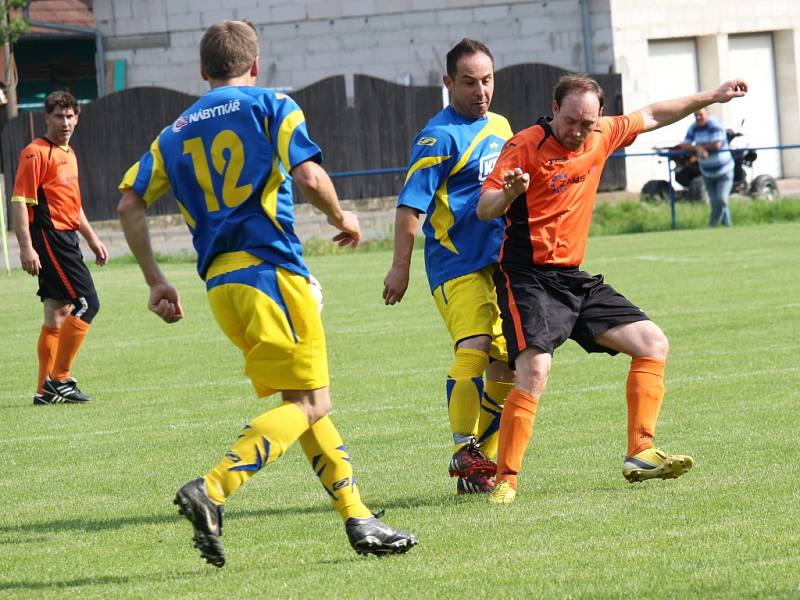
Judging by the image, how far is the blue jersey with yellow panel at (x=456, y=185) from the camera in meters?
6.78

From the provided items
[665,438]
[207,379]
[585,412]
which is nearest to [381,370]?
[207,379]

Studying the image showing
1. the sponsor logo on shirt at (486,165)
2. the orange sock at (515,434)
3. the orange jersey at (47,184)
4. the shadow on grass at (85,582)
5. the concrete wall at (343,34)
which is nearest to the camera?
the shadow on grass at (85,582)

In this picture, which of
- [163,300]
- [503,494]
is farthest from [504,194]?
[163,300]

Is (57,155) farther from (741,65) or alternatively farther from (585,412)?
(741,65)

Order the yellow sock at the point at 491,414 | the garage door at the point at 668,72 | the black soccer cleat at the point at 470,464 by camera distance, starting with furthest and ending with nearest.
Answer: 1. the garage door at the point at 668,72
2. the yellow sock at the point at 491,414
3. the black soccer cleat at the point at 470,464

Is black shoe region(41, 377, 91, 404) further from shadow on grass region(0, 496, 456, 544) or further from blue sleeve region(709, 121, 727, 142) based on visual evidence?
blue sleeve region(709, 121, 727, 142)

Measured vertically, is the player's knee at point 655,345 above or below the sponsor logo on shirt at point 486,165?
below

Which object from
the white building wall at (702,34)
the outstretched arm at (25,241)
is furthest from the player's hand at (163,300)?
the white building wall at (702,34)

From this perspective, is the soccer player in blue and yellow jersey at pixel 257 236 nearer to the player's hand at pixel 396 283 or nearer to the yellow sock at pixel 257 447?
the yellow sock at pixel 257 447

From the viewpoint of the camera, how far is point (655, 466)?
20.4 feet

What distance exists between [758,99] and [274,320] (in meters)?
32.8

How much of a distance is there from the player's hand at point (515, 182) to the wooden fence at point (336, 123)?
2402 centimetres

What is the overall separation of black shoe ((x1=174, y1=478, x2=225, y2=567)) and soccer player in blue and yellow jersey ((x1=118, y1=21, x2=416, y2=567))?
0.47 feet

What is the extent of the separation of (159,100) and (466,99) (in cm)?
2427
